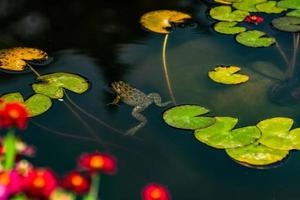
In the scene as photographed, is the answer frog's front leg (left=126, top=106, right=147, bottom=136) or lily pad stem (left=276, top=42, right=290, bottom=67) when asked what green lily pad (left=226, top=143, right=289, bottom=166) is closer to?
frog's front leg (left=126, top=106, right=147, bottom=136)

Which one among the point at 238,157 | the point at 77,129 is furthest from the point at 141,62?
the point at 238,157

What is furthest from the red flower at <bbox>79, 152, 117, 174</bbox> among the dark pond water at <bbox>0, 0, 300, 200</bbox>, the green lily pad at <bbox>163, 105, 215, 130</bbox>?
the green lily pad at <bbox>163, 105, 215, 130</bbox>

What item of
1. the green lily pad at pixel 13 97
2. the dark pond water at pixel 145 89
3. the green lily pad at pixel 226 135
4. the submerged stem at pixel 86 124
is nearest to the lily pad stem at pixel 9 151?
the dark pond water at pixel 145 89

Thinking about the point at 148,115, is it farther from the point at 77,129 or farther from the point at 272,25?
the point at 272,25

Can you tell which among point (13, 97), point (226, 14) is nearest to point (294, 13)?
point (226, 14)

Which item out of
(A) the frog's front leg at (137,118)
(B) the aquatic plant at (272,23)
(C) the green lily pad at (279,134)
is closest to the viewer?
(C) the green lily pad at (279,134)

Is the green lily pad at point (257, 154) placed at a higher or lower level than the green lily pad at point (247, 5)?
lower

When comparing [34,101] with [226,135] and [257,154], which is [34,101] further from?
[257,154]

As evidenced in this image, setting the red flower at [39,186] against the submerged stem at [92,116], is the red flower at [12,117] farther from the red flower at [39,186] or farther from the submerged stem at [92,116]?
the submerged stem at [92,116]
